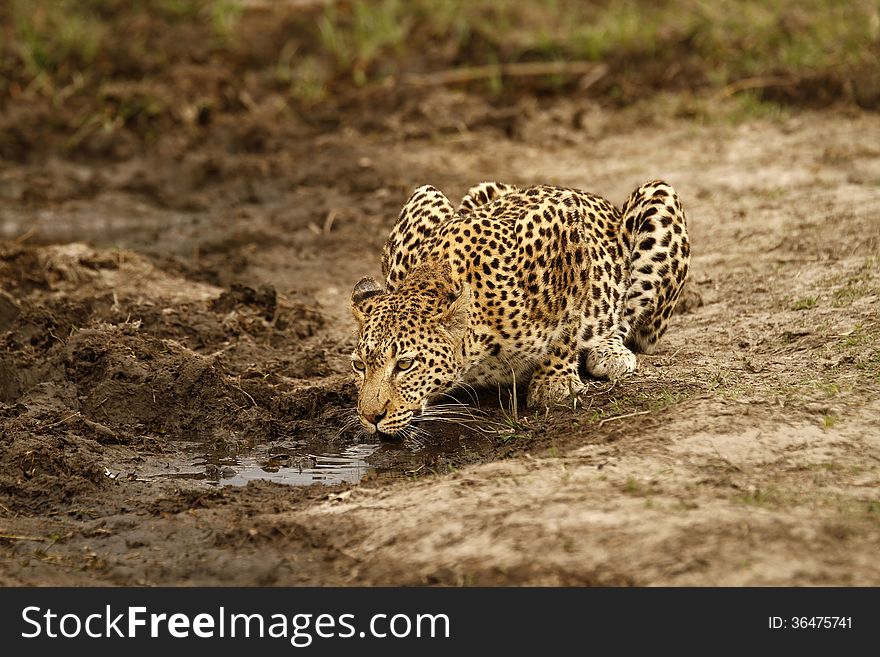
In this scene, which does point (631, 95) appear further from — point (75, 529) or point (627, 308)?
point (75, 529)

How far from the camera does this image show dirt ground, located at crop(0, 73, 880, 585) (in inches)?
296

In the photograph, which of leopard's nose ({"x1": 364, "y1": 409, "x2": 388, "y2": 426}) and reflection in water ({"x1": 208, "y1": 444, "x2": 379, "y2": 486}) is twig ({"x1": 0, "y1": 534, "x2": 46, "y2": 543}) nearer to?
reflection in water ({"x1": 208, "y1": 444, "x2": 379, "y2": 486})

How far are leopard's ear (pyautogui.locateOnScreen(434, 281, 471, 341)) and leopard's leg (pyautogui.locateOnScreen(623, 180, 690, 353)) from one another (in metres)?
1.79

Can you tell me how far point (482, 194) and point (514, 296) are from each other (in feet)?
5.34

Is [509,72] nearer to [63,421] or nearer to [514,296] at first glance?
[514,296]

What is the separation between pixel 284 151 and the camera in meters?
17.4

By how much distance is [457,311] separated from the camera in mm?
9406

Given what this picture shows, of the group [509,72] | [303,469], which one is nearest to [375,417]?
[303,469]

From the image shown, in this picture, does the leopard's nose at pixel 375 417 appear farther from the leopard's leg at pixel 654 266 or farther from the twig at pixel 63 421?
the leopard's leg at pixel 654 266

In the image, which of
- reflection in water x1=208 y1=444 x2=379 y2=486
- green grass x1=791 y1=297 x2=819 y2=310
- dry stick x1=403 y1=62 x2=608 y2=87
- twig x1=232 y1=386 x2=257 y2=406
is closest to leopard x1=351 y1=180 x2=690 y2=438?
reflection in water x1=208 y1=444 x2=379 y2=486

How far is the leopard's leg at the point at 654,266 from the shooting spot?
426 inches

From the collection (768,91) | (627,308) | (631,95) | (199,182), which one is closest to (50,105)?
(199,182)

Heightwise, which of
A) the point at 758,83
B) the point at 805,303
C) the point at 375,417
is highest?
the point at 758,83

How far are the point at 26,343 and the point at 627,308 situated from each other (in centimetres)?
447
